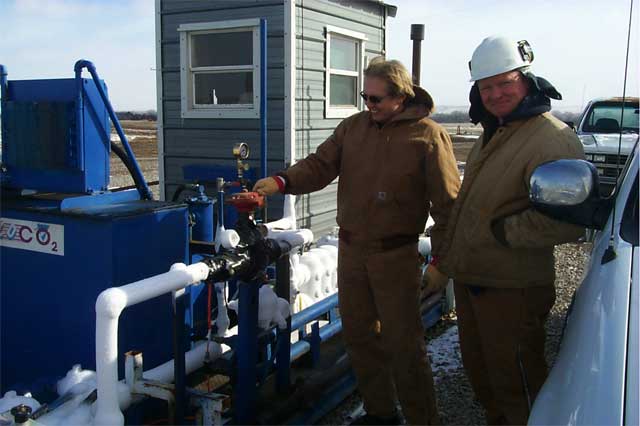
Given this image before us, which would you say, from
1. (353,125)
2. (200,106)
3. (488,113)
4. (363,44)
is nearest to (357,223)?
(353,125)

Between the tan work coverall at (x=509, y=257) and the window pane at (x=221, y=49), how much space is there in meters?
3.89

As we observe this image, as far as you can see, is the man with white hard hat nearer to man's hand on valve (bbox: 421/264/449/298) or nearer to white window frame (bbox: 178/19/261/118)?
man's hand on valve (bbox: 421/264/449/298)

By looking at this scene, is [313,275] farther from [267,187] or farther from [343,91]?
[343,91]

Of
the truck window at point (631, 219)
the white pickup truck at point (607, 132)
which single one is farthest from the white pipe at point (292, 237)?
the white pickup truck at point (607, 132)

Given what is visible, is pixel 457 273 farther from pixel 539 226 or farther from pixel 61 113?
pixel 61 113

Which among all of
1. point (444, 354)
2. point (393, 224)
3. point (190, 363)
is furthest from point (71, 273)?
point (444, 354)

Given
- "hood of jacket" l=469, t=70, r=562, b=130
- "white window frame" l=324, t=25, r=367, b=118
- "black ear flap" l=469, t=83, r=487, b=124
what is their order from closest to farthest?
"hood of jacket" l=469, t=70, r=562, b=130 → "black ear flap" l=469, t=83, r=487, b=124 → "white window frame" l=324, t=25, r=367, b=118

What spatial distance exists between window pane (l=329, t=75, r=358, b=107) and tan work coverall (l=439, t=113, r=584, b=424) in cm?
428

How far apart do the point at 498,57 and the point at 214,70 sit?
13.5 feet

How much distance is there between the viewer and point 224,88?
20.5ft

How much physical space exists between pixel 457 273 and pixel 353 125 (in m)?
0.96

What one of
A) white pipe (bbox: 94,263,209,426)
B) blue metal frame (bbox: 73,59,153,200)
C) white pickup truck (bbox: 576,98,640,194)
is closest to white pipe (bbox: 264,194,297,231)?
blue metal frame (bbox: 73,59,153,200)

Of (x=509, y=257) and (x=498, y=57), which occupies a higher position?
(x=498, y=57)

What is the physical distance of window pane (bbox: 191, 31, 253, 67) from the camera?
19.8 ft
